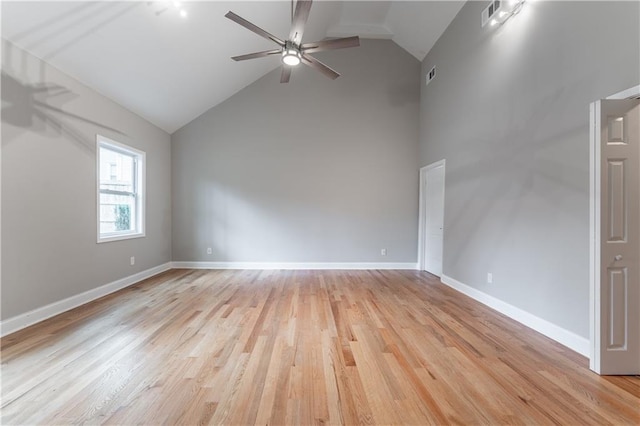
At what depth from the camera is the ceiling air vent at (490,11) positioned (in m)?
3.28

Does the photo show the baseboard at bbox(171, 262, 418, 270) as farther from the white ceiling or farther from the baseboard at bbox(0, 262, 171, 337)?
the white ceiling

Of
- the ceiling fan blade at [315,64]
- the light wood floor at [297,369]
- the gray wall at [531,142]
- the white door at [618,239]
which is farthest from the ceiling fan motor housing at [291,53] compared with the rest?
the light wood floor at [297,369]

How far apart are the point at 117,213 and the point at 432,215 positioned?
549 centimetres

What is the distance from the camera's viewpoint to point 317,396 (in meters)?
1.67

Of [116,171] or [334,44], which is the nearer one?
[334,44]

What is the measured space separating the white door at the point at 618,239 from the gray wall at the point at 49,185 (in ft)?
16.3

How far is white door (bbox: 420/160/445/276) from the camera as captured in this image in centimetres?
496

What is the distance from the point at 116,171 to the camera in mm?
4230

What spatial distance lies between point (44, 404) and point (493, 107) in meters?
4.93

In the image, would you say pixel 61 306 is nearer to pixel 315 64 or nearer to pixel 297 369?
pixel 297 369

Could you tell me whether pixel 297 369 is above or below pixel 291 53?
below

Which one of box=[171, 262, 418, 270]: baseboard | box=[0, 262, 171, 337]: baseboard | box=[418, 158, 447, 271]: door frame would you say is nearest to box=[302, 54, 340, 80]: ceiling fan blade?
box=[418, 158, 447, 271]: door frame

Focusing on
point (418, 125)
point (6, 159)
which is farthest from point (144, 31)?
point (418, 125)

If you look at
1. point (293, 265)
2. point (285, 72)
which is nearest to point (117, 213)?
point (293, 265)
